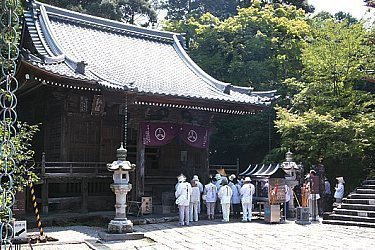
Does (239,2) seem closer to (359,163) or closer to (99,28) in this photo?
(99,28)

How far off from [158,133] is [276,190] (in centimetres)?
488

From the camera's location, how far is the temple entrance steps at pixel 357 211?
1440 cm

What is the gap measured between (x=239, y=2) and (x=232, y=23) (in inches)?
764

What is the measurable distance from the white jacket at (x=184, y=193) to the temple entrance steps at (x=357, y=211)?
16.2 ft

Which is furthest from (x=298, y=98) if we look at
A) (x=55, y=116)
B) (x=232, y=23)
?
(x=55, y=116)

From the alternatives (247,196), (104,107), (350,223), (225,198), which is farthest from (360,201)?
(104,107)

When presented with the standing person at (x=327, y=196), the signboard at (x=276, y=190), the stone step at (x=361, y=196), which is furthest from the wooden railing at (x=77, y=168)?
the stone step at (x=361, y=196)

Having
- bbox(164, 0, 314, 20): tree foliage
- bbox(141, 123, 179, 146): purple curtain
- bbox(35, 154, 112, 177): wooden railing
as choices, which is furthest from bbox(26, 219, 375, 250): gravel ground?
bbox(164, 0, 314, 20): tree foliage

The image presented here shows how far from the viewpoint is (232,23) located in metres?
26.3

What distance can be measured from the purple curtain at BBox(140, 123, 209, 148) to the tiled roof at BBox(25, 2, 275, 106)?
1426 millimetres

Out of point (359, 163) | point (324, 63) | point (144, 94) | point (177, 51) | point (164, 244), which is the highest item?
point (177, 51)

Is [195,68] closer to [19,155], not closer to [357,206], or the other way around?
[357,206]

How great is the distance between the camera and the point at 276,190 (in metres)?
14.8

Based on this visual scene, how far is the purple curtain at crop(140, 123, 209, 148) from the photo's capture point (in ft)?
53.6
